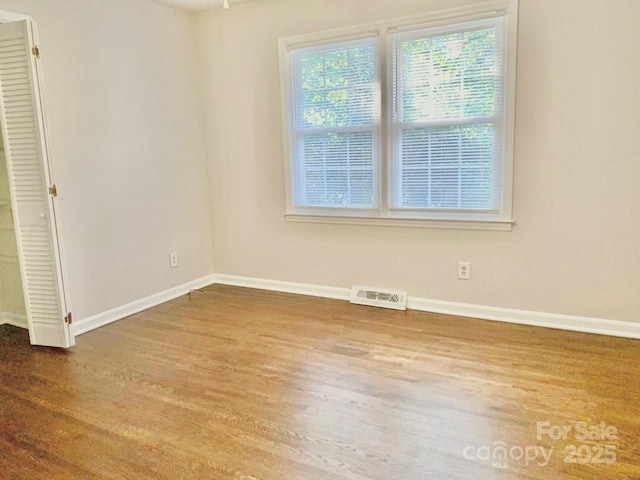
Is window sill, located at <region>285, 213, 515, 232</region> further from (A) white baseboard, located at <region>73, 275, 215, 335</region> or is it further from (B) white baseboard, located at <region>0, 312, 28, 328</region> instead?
(B) white baseboard, located at <region>0, 312, 28, 328</region>

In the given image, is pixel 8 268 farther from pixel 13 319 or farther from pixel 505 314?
pixel 505 314

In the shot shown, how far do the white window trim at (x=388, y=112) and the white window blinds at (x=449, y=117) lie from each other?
5 cm

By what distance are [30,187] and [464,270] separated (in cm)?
308

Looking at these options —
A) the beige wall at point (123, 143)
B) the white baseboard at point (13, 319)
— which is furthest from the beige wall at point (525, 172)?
the white baseboard at point (13, 319)

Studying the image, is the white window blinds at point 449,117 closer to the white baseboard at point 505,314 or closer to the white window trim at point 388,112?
the white window trim at point 388,112

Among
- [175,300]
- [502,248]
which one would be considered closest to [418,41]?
[502,248]

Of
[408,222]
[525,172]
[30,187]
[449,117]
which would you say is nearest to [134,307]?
[30,187]

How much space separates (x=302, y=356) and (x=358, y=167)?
1650 millimetres

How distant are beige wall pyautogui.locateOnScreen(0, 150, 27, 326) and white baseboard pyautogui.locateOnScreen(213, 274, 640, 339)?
2096mm

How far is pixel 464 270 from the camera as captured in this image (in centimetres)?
352

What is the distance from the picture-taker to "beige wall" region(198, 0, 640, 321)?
2924 millimetres

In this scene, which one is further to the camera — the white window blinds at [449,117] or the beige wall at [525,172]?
the white window blinds at [449,117]

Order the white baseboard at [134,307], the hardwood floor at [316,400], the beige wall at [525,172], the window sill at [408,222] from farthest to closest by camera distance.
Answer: the white baseboard at [134,307] → the window sill at [408,222] → the beige wall at [525,172] → the hardwood floor at [316,400]

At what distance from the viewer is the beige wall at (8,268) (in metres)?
3.54
